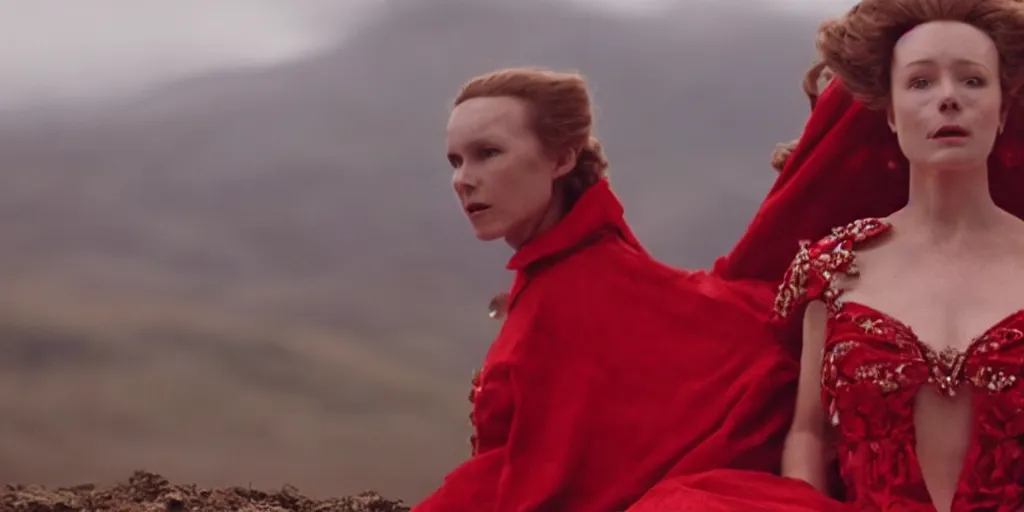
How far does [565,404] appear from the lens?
168 centimetres

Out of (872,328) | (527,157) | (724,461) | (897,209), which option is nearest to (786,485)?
(724,461)

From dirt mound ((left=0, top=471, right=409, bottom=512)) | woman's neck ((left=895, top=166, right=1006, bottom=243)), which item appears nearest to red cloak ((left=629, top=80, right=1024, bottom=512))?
woman's neck ((left=895, top=166, right=1006, bottom=243))

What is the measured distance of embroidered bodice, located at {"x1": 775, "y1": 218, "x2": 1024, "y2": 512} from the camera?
1.46 meters

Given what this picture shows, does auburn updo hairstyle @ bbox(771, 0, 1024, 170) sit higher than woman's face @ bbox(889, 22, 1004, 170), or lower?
higher

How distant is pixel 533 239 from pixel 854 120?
493 mm

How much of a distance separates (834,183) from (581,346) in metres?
0.44

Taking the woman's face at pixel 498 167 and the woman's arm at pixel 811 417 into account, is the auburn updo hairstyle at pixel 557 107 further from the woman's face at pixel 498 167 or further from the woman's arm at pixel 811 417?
the woman's arm at pixel 811 417

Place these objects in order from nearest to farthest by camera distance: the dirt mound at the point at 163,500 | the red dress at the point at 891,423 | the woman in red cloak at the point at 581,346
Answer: the red dress at the point at 891,423, the woman in red cloak at the point at 581,346, the dirt mound at the point at 163,500

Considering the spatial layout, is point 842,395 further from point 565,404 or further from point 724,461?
point 565,404

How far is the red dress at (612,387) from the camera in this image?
1.66 meters

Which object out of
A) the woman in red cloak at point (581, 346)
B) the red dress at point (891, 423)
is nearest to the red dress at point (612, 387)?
the woman in red cloak at point (581, 346)

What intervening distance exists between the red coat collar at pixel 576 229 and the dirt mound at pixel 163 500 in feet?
4.86

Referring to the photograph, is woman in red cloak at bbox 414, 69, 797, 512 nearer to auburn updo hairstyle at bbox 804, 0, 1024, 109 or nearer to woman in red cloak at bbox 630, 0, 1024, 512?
woman in red cloak at bbox 630, 0, 1024, 512

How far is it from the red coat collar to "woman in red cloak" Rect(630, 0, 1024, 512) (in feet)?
0.94
